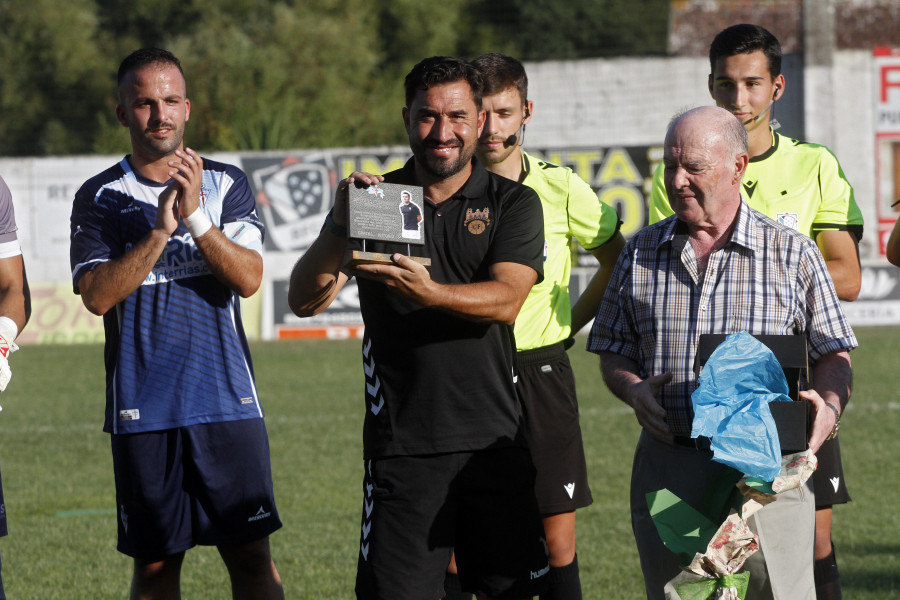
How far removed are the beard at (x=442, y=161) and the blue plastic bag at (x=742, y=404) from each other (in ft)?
3.46

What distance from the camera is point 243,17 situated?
39344mm

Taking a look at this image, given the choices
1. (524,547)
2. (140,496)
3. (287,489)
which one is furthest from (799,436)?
(287,489)

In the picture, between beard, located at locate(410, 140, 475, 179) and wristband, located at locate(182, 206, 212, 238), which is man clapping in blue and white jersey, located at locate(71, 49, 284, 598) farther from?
beard, located at locate(410, 140, 475, 179)

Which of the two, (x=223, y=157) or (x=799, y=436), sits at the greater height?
(x=223, y=157)

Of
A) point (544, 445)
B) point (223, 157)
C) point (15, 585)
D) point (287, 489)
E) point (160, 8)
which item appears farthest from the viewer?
point (160, 8)

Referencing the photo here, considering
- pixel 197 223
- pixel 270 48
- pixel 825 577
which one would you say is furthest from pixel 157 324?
pixel 270 48

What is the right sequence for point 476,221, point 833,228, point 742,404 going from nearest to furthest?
point 742,404 → point 476,221 → point 833,228

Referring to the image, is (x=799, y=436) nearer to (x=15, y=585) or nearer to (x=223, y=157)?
(x=15, y=585)

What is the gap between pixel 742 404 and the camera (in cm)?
320

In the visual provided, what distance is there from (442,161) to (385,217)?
0.36m

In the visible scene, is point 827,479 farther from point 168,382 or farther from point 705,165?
point 168,382

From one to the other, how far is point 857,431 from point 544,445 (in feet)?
21.2

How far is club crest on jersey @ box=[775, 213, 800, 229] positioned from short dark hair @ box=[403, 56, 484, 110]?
134 centimetres

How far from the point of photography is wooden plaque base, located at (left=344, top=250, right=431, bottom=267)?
3400 millimetres
